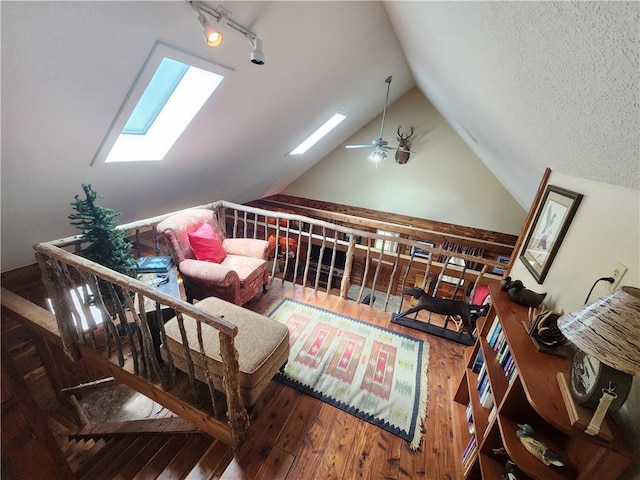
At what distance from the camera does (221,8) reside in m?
1.57

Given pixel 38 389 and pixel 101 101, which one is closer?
pixel 101 101

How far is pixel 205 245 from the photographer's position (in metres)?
2.63

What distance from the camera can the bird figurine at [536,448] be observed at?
97cm

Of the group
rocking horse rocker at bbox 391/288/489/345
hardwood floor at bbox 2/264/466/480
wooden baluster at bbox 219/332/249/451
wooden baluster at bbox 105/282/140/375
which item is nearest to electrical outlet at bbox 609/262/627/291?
rocking horse rocker at bbox 391/288/489/345

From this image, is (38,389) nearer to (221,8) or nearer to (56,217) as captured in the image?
(56,217)

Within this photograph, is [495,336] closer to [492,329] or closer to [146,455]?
[492,329]

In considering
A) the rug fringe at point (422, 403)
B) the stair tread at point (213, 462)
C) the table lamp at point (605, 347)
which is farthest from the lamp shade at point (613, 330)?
the stair tread at point (213, 462)

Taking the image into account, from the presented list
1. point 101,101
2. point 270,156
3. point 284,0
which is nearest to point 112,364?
point 101,101

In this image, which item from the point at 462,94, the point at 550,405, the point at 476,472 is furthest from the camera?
the point at 462,94

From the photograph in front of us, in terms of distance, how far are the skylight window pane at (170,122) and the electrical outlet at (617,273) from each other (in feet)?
8.65

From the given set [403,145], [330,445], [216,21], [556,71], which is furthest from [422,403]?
[403,145]

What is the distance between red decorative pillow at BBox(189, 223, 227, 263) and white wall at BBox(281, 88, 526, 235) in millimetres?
3897

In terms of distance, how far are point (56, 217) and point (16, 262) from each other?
0.61 metres

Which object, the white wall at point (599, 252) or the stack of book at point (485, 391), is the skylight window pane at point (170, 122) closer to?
the white wall at point (599, 252)
